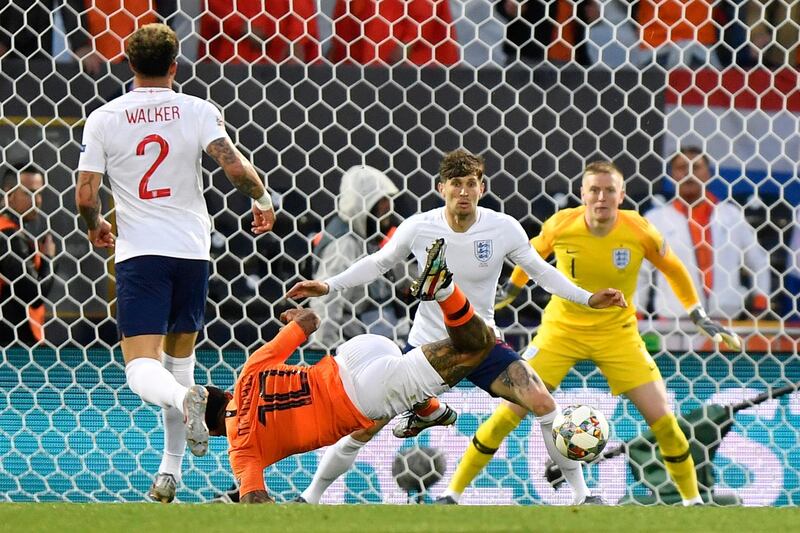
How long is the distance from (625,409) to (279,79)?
227cm

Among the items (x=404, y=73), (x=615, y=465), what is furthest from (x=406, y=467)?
(x=404, y=73)

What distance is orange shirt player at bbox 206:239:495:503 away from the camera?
449 centimetres

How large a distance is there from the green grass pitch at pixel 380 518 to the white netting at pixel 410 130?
72.9 inches

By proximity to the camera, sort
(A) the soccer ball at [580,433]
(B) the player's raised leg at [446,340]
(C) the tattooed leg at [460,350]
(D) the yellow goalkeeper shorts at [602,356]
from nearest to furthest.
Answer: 1. (B) the player's raised leg at [446,340]
2. (C) the tattooed leg at [460,350]
3. (A) the soccer ball at [580,433]
4. (D) the yellow goalkeeper shorts at [602,356]

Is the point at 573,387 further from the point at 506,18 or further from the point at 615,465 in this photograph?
the point at 506,18

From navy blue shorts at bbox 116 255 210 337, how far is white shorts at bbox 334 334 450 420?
0.61 m

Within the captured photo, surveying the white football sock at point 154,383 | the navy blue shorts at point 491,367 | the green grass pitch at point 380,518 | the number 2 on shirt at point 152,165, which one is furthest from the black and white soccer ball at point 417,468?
the number 2 on shirt at point 152,165

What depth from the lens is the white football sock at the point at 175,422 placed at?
4.57 metres

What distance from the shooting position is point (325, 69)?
6.57 meters

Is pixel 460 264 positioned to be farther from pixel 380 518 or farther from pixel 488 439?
pixel 380 518

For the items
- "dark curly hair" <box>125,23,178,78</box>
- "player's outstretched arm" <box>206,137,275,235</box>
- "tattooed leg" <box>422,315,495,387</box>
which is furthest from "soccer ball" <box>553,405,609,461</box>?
"dark curly hair" <box>125,23,178,78</box>

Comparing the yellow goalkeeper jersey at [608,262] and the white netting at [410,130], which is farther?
the white netting at [410,130]

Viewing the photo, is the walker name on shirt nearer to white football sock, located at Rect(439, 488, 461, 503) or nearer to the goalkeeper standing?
the goalkeeper standing

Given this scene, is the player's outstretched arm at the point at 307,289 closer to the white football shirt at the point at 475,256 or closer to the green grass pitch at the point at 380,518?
the white football shirt at the point at 475,256
